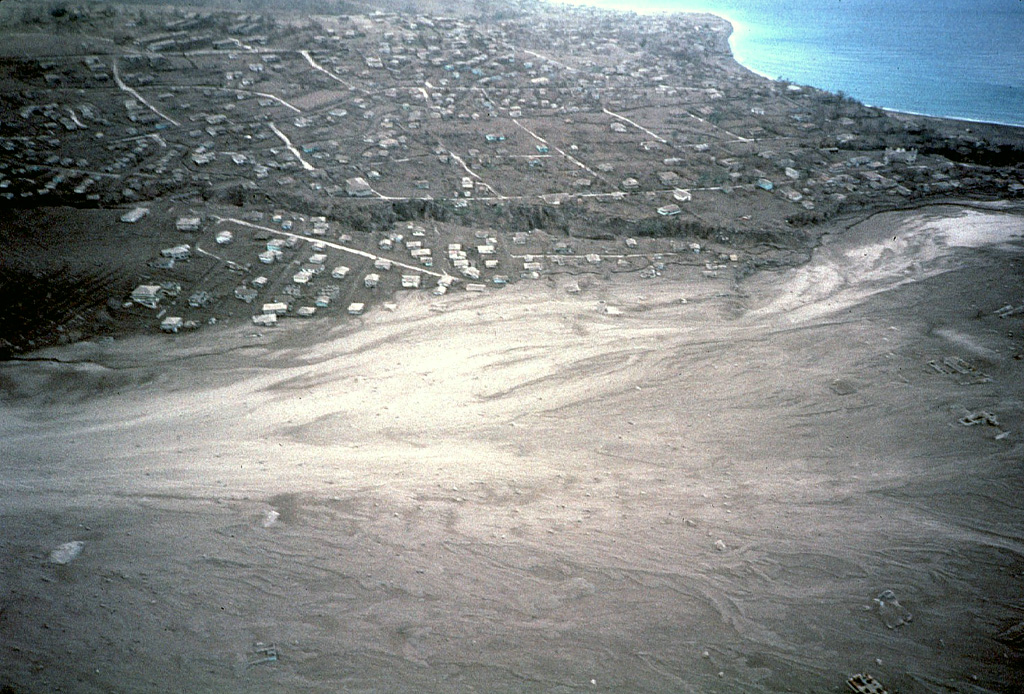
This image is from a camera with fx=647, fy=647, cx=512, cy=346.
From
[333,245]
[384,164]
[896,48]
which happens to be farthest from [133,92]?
[896,48]

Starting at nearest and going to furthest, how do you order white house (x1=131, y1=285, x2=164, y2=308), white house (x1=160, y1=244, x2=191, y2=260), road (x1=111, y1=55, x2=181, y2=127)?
white house (x1=131, y1=285, x2=164, y2=308) → white house (x1=160, y1=244, x2=191, y2=260) → road (x1=111, y1=55, x2=181, y2=127)

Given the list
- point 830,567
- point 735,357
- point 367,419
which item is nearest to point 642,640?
point 830,567

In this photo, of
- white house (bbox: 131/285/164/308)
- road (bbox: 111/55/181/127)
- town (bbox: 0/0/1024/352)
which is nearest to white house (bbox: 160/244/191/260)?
town (bbox: 0/0/1024/352)

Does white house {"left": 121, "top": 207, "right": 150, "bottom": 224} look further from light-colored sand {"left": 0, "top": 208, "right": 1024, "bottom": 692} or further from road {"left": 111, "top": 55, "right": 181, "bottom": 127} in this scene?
road {"left": 111, "top": 55, "right": 181, "bottom": 127}

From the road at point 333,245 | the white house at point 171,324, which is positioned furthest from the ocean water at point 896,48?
the white house at point 171,324

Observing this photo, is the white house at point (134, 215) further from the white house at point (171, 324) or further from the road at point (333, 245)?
the white house at point (171, 324)

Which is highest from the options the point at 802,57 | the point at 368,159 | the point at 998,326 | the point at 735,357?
the point at 802,57

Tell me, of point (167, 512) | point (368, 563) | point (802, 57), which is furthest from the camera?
point (802, 57)

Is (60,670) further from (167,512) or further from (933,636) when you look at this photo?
(933,636)
